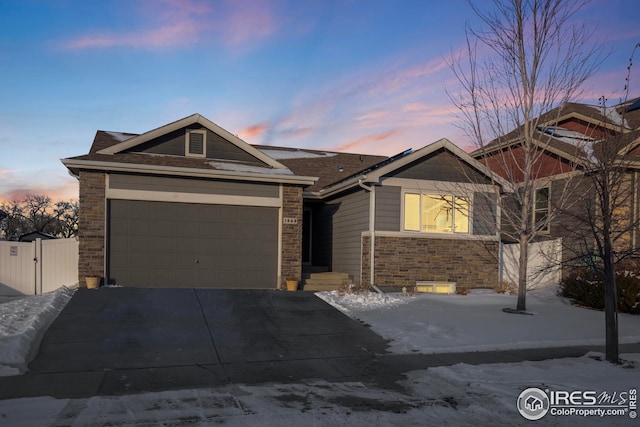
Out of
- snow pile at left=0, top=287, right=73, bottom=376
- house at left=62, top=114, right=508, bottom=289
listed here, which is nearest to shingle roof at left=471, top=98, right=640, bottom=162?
house at left=62, top=114, right=508, bottom=289

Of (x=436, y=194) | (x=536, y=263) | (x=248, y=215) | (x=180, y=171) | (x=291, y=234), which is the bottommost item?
(x=536, y=263)

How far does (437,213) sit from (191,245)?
7497 mm

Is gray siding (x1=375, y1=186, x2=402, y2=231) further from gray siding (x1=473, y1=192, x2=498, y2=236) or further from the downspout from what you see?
gray siding (x1=473, y1=192, x2=498, y2=236)

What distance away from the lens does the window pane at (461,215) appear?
1630 cm

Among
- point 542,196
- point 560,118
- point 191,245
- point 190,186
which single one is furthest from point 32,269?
point 560,118

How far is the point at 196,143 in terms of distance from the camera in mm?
15633

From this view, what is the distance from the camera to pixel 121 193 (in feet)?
45.2

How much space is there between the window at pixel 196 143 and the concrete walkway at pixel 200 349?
4.61m

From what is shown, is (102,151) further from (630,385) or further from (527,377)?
(630,385)

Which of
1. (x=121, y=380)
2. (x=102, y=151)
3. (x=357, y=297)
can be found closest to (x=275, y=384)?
(x=121, y=380)

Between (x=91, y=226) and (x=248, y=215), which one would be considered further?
(x=248, y=215)

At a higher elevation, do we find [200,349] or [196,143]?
[196,143]

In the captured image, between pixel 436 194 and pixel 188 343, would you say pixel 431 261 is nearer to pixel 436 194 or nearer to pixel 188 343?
pixel 436 194

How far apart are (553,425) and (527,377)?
1853mm
